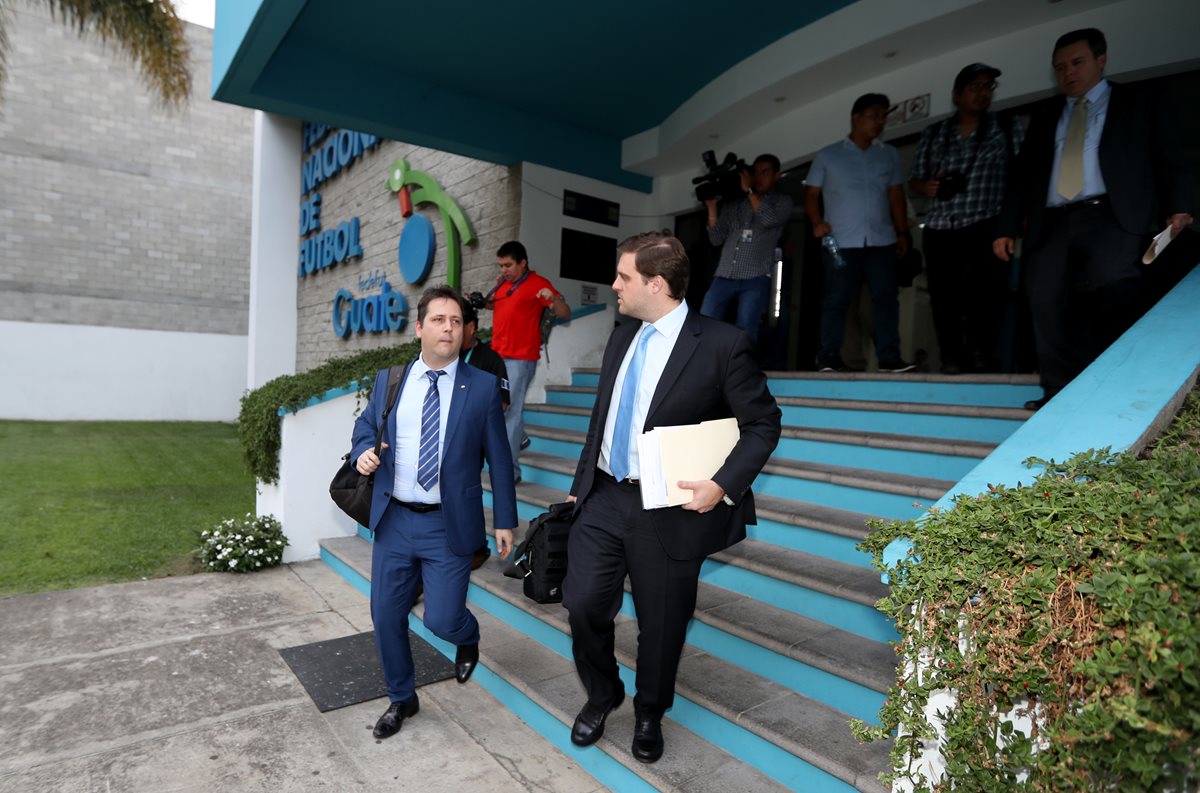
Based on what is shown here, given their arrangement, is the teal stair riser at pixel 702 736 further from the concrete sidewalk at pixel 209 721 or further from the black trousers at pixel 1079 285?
the black trousers at pixel 1079 285

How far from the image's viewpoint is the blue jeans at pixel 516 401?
5414 mm

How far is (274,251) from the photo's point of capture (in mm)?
13672

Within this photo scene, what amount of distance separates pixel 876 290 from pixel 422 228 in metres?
6.24

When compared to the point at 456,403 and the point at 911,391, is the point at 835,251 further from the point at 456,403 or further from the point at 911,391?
the point at 456,403

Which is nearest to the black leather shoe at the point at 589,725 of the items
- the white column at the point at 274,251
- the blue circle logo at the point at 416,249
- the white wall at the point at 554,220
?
the white wall at the point at 554,220

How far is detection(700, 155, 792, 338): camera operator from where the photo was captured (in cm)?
525

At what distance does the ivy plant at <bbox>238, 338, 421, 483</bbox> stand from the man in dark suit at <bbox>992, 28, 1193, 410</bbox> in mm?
4305

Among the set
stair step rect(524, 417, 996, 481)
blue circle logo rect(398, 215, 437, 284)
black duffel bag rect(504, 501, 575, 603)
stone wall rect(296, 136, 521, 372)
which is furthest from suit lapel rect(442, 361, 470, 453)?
A: blue circle logo rect(398, 215, 437, 284)

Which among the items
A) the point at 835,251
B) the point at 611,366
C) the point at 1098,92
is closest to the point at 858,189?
the point at 835,251

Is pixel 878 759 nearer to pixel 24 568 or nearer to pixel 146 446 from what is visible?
pixel 24 568

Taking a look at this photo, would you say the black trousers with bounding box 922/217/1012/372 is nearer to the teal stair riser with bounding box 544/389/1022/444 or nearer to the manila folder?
the teal stair riser with bounding box 544/389/1022/444

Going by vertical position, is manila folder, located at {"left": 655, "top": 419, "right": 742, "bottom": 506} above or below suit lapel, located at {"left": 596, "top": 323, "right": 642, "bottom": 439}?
below

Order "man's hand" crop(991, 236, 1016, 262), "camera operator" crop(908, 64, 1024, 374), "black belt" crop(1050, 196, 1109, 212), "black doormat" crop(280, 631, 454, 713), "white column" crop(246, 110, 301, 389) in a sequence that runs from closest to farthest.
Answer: "black belt" crop(1050, 196, 1109, 212) < "black doormat" crop(280, 631, 454, 713) < "man's hand" crop(991, 236, 1016, 262) < "camera operator" crop(908, 64, 1024, 374) < "white column" crop(246, 110, 301, 389)

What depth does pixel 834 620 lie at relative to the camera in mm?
2975
